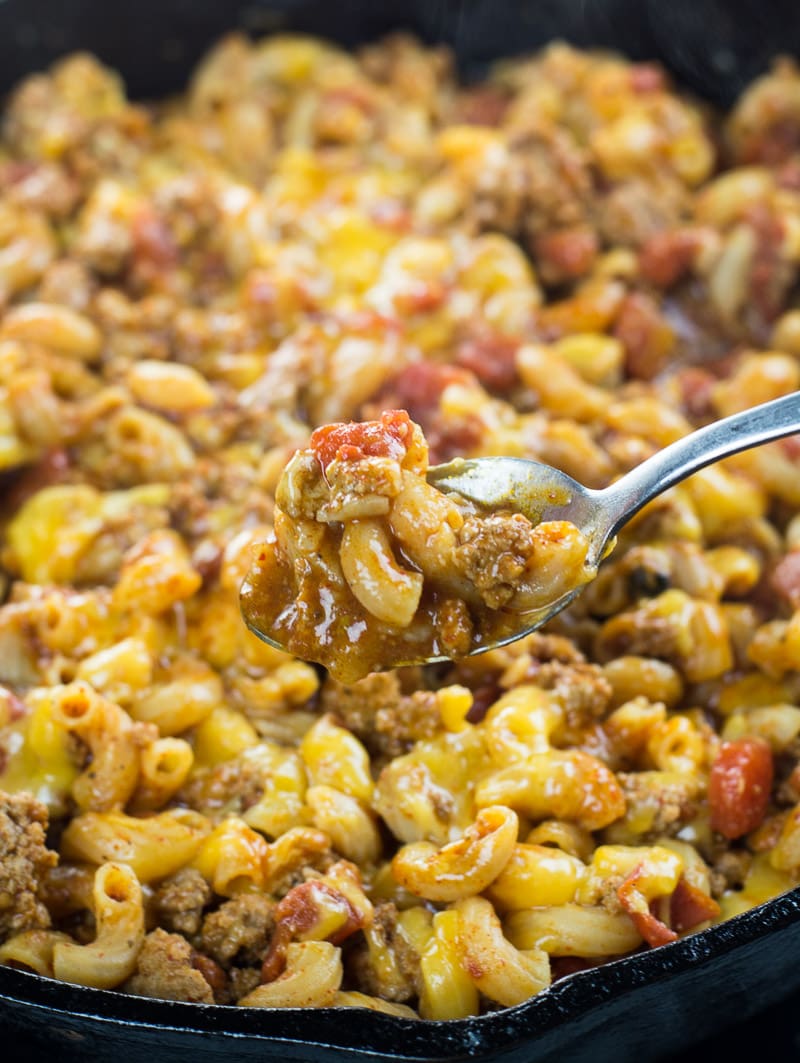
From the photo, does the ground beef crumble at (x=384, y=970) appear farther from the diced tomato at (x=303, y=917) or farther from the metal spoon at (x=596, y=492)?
the metal spoon at (x=596, y=492)

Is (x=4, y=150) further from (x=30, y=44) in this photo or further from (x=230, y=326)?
(x=230, y=326)

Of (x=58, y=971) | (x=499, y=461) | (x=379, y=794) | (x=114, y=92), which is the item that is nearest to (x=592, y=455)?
(x=499, y=461)

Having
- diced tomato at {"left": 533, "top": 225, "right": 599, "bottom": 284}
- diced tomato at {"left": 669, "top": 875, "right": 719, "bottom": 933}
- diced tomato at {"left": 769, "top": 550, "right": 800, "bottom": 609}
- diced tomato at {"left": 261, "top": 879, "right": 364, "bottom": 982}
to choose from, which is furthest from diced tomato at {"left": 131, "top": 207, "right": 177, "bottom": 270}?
diced tomato at {"left": 669, "top": 875, "right": 719, "bottom": 933}

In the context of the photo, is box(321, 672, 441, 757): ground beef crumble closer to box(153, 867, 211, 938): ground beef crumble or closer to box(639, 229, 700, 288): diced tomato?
box(153, 867, 211, 938): ground beef crumble

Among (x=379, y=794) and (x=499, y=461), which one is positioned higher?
(x=499, y=461)

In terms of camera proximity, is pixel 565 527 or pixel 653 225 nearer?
pixel 565 527

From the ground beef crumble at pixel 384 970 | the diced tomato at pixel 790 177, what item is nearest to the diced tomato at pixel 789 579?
the ground beef crumble at pixel 384 970
